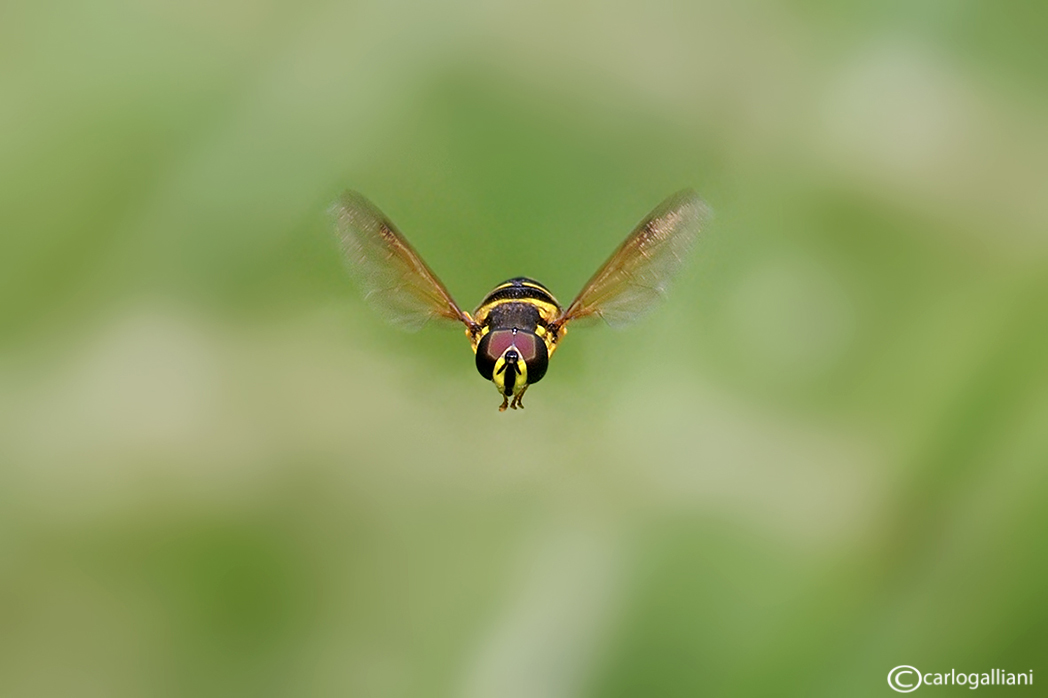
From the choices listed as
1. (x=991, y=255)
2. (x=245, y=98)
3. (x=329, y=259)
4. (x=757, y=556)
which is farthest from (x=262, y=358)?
(x=991, y=255)

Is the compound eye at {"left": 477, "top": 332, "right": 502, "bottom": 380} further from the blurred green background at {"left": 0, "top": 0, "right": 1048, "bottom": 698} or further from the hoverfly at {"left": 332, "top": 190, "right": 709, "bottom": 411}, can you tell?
the blurred green background at {"left": 0, "top": 0, "right": 1048, "bottom": 698}

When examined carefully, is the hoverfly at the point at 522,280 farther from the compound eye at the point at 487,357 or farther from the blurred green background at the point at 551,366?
the blurred green background at the point at 551,366

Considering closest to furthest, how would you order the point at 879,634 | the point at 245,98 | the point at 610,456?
the point at 879,634
the point at 610,456
the point at 245,98

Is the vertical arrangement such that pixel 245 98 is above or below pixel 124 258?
above

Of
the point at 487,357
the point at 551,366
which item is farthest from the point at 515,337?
the point at 551,366

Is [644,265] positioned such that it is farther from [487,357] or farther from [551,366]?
[551,366]

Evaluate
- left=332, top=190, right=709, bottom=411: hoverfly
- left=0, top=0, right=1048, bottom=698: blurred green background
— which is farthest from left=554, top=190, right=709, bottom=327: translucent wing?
left=0, top=0, right=1048, bottom=698: blurred green background

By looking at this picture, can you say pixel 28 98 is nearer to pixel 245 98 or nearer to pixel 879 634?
pixel 245 98
